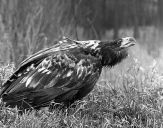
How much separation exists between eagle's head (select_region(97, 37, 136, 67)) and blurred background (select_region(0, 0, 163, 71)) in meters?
1.36

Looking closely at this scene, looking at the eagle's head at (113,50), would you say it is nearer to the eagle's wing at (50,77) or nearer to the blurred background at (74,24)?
the eagle's wing at (50,77)

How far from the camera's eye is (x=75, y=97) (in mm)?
4883

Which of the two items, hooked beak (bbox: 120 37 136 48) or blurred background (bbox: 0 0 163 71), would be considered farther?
blurred background (bbox: 0 0 163 71)

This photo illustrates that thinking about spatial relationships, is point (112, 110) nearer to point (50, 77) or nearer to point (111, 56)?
point (111, 56)

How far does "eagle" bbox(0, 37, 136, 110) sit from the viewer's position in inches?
185

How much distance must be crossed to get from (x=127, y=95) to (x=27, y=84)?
4.03 feet

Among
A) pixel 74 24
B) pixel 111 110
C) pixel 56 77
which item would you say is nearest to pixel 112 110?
pixel 111 110

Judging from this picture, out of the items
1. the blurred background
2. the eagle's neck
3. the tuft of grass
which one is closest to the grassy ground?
the tuft of grass

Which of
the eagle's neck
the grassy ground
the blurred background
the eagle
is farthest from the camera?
the blurred background

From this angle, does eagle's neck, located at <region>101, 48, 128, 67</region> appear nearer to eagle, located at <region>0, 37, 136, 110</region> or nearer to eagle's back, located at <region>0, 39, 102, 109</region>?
eagle, located at <region>0, 37, 136, 110</region>

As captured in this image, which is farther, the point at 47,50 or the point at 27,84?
the point at 47,50

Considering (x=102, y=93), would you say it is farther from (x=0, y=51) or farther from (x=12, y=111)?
(x=0, y=51)

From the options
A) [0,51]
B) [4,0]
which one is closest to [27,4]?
[4,0]

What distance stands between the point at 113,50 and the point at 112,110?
2.22 ft
